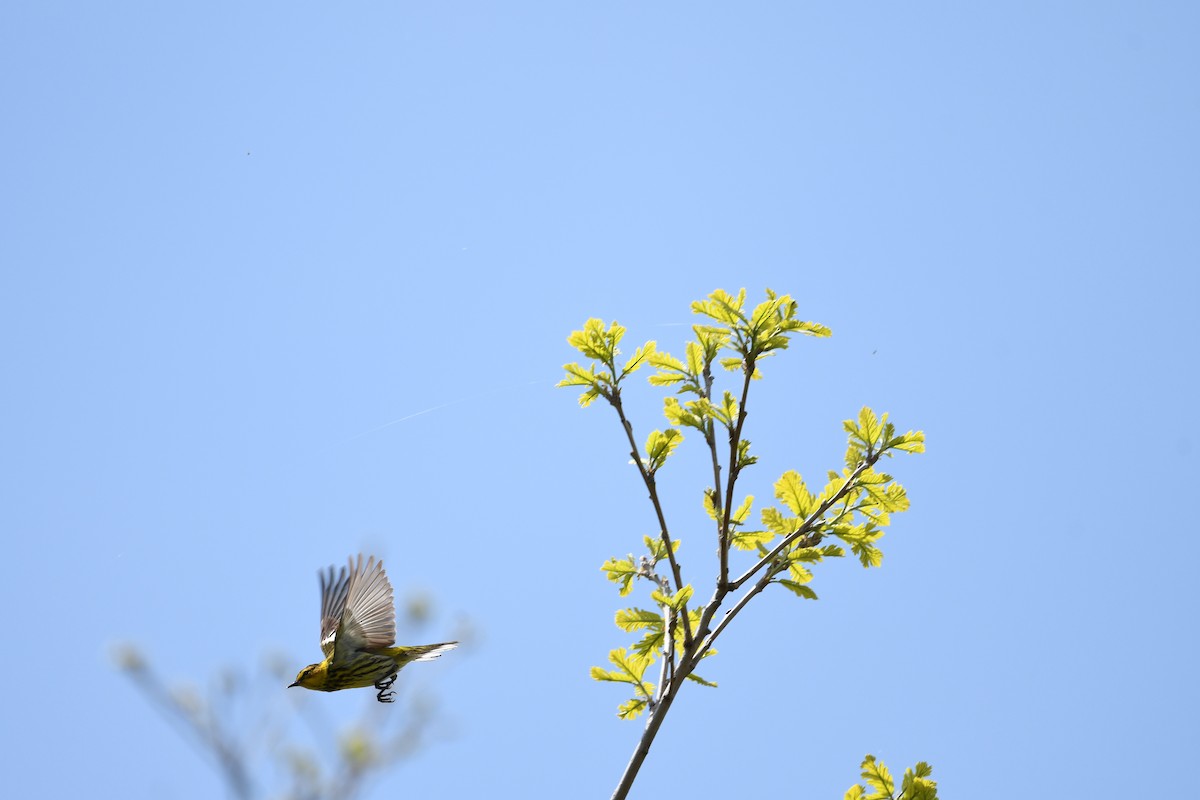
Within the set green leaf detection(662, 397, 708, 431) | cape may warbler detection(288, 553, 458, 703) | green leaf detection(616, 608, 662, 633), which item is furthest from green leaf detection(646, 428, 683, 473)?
cape may warbler detection(288, 553, 458, 703)

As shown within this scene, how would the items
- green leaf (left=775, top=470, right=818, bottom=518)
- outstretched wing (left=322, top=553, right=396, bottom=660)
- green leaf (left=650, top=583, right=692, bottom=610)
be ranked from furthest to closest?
outstretched wing (left=322, top=553, right=396, bottom=660) < green leaf (left=775, top=470, right=818, bottom=518) < green leaf (left=650, top=583, right=692, bottom=610)

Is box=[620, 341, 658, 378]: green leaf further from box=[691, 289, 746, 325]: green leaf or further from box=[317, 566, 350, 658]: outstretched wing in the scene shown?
box=[317, 566, 350, 658]: outstretched wing

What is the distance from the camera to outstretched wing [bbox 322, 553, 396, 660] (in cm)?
387

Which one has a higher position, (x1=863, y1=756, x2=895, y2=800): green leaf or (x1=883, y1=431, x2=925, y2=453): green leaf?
(x1=883, y1=431, x2=925, y2=453): green leaf

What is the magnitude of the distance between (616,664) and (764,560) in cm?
84

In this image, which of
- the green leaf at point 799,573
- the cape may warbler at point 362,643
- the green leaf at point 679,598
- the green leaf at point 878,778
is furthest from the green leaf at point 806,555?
the cape may warbler at point 362,643

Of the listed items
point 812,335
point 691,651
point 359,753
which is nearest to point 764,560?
point 691,651

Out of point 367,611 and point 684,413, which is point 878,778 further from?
point 367,611

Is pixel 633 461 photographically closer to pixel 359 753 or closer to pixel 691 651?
pixel 691 651

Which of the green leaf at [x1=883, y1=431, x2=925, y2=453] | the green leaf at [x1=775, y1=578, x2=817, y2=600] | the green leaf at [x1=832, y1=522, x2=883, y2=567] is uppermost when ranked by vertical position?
the green leaf at [x1=883, y1=431, x2=925, y2=453]

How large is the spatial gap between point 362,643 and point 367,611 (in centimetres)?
13

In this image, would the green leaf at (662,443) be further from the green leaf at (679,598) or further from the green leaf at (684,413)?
the green leaf at (679,598)

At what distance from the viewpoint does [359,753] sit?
5977 mm

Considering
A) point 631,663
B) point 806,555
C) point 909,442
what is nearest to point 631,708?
point 631,663
